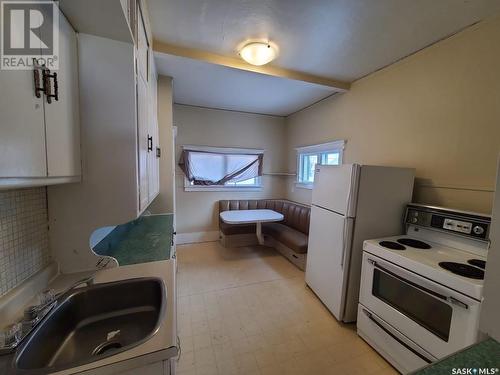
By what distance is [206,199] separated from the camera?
13.2 ft

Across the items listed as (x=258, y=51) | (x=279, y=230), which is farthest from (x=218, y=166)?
(x=258, y=51)

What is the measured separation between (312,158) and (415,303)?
2.75m

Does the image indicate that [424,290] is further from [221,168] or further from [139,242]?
[221,168]

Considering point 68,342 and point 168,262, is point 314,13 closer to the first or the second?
point 168,262

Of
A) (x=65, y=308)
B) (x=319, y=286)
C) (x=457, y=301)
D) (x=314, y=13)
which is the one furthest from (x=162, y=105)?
(x=457, y=301)

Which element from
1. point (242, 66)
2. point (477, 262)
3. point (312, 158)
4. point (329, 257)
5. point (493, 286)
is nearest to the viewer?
point (493, 286)

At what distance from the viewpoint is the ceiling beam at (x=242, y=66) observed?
81.4 inches

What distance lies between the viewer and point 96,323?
104 centimetres

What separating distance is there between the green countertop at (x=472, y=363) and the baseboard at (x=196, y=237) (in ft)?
12.3

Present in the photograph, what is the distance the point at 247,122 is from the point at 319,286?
3177 mm

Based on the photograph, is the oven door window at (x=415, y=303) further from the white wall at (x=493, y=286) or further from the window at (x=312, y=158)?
the window at (x=312, y=158)

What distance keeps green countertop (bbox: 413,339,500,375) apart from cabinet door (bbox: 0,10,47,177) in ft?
4.19

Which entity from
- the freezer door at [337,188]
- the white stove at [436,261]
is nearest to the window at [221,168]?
the freezer door at [337,188]

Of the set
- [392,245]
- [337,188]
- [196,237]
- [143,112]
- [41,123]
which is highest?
[143,112]
